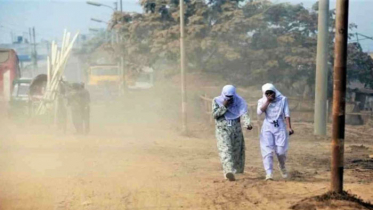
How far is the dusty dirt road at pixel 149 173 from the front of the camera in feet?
27.8

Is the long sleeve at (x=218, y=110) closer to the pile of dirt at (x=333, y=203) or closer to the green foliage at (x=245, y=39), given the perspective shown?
the pile of dirt at (x=333, y=203)

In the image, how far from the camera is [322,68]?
2016cm

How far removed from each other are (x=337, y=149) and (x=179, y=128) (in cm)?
1615

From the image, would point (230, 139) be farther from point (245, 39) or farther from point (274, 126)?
point (245, 39)

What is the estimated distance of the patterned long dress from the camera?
33.3 feet

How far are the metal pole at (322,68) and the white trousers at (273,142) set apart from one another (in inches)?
415

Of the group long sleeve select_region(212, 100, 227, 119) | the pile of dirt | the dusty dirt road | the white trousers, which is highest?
long sleeve select_region(212, 100, 227, 119)

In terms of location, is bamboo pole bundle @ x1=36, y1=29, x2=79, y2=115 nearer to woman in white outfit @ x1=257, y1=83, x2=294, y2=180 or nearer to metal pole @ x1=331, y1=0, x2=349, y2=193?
woman in white outfit @ x1=257, y1=83, x2=294, y2=180

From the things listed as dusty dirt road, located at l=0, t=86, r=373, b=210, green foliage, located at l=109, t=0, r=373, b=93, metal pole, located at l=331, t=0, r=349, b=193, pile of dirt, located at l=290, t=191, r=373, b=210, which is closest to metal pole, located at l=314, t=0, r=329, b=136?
dusty dirt road, located at l=0, t=86, r=373, b=210

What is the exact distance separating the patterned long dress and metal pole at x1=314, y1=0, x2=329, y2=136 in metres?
10.5

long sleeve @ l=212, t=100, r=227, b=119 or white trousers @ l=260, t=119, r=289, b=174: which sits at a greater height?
long sleeve @ l=212, t=100, r=227, b=119

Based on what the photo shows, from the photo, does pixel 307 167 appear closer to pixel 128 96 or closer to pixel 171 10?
pixel 171 10

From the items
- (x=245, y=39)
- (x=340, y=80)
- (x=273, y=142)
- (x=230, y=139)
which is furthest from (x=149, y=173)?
(x=245, y=39)

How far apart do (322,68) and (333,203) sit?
12875 millimetres
